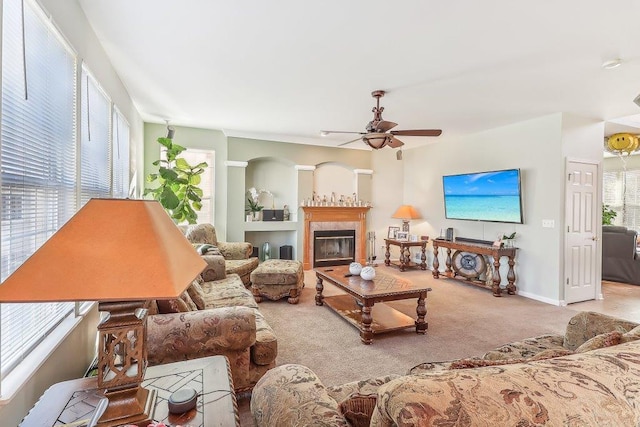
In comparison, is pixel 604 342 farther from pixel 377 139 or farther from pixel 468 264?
pixel 468 264

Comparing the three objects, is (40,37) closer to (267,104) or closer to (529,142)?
(267,104)

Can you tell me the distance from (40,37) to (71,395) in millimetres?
1667

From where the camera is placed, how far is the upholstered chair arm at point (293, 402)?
0.96 meters

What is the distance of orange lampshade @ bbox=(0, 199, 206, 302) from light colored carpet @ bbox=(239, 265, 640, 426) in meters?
1.54

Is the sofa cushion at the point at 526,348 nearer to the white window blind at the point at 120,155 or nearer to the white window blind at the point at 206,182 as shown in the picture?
the white window blind at the point at 120,155

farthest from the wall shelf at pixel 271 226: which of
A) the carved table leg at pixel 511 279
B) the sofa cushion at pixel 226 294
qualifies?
the carved table leg at pixel 511 279

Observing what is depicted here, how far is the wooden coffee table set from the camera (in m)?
2.93

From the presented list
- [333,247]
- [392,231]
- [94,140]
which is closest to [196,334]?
[94,140]

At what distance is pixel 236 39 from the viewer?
2430mm

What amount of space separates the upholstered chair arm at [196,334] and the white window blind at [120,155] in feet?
6.57

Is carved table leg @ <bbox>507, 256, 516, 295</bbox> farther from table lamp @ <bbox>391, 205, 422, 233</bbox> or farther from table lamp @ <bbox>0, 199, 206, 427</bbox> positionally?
table lamp @ <bbox>0, 199, 206, 427</bbox>

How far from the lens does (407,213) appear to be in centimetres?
644

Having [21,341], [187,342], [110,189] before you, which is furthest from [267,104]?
[21,341]

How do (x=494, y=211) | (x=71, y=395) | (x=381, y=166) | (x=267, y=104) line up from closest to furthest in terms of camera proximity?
1. (x=71, y=395)
2. (x=267, y=104)
3. (x=494, y=211)
4. (x=381, y=166)
